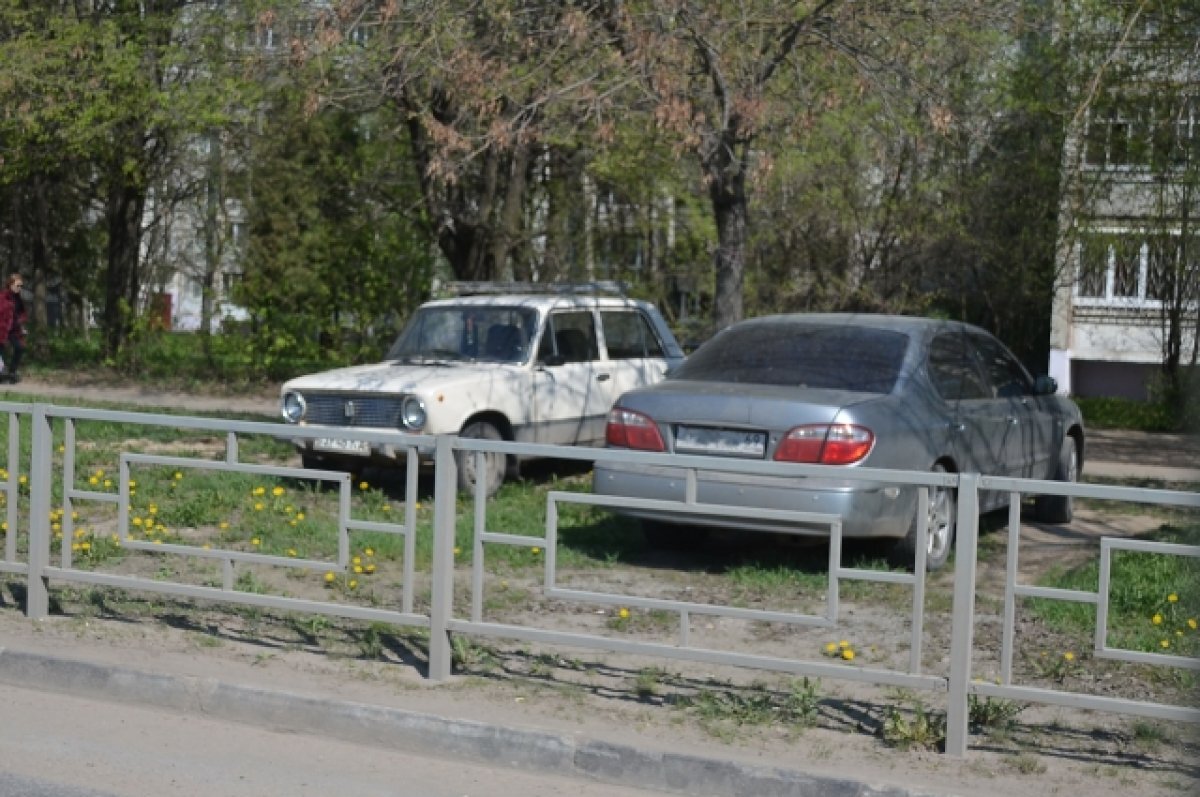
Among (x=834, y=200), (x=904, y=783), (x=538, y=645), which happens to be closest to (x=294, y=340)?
(x=834, y=200)

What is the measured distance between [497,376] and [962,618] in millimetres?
7051

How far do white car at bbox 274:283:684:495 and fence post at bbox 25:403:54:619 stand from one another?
3.47 m

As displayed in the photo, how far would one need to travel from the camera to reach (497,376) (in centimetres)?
1249

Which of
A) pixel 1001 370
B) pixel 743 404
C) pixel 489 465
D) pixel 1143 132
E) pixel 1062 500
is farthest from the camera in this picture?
pixel 1143 132

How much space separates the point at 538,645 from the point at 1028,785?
100 inches

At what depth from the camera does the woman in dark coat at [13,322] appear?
2277 cm

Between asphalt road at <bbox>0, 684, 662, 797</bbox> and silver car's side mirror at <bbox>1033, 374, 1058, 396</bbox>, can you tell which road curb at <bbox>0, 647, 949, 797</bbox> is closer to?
asphalt road at <bbox>0, 684, 662, 797</bbox>

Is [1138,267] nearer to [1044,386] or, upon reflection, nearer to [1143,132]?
[1143,132]

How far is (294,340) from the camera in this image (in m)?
22.2

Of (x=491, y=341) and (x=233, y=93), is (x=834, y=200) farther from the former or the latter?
(x=491, y=341)

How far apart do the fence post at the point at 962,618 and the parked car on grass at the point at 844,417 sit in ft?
5.98

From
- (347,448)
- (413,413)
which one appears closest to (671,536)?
(347,448)

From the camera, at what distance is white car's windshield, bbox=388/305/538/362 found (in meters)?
13.0

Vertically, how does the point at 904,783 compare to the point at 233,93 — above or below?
below
